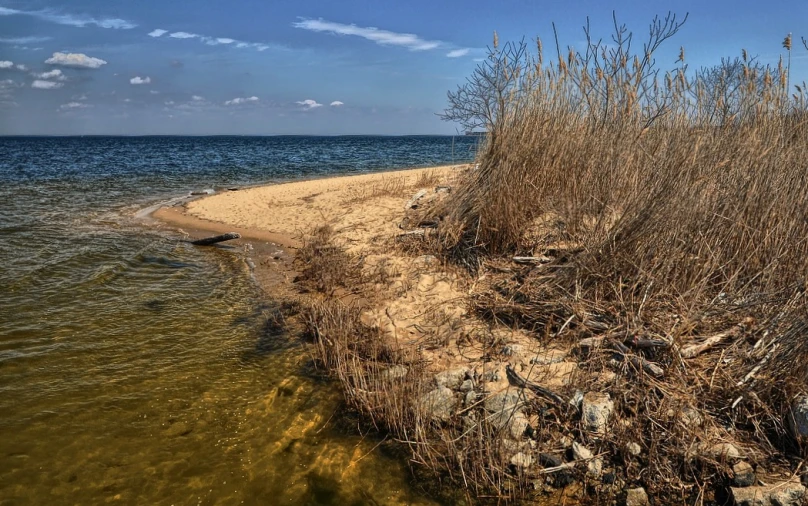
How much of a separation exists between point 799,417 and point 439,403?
2.33m

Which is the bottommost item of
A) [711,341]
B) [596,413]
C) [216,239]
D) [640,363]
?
[596,413]

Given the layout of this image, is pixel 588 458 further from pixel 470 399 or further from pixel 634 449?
pixel 470 399

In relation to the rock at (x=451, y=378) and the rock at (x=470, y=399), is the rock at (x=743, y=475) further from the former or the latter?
the rock at (x=451, y=378)

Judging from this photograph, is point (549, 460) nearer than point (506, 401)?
Yes

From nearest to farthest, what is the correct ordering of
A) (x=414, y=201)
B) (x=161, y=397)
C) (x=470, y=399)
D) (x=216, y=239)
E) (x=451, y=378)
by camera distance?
(x=470, y=399), (x=451, y=378), (x=161, y=397), (x=414, y=201), (x=216, y=239)

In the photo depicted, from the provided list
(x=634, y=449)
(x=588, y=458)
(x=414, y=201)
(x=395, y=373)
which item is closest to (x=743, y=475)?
(x=634, y=449)

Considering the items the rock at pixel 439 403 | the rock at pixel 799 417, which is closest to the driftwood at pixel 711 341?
the rock at pixel 799 417

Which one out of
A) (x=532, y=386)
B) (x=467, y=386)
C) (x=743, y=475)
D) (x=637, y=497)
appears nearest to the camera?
(x=743, y=475)

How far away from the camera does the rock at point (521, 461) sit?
10.6ft

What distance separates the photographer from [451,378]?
413 cm

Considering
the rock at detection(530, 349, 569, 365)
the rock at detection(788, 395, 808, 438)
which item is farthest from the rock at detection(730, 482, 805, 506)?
the rock at detection(530, 349, 569, 365)

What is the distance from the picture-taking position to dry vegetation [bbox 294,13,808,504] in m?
3.19

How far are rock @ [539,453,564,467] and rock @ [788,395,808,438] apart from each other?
141 cm

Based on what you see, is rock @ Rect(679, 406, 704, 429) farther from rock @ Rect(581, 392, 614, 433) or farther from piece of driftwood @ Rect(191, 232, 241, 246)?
piece of driftwood @ Rect(191, 232, 241, 246)
